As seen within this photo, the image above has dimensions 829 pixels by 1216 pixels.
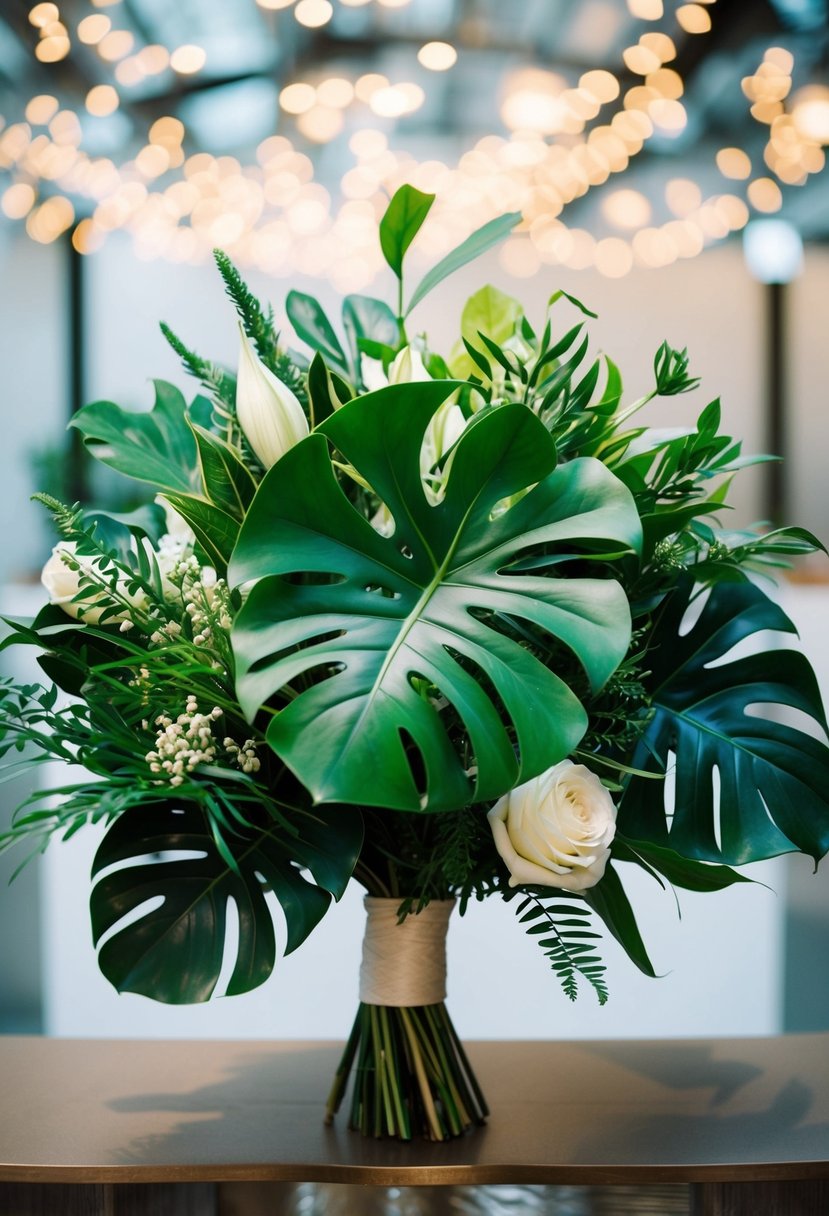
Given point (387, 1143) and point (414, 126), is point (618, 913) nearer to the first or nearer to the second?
point (387, 1143)

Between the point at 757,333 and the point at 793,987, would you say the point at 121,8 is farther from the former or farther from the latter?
the point at 793,987

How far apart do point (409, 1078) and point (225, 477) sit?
0.40 metres

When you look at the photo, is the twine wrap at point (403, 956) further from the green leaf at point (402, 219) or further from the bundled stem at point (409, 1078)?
the green leaf at point (402, 219)

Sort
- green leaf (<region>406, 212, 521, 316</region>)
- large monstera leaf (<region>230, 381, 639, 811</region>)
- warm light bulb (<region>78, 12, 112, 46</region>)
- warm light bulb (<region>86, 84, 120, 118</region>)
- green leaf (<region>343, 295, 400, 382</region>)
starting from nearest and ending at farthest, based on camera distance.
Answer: large monstera leaf (<region>230, 381, 639, 811</region>) < green leaf (<region>406, 212, 521, 316</region>) < green leaf (<region>343, 295, 400, 382</region>) < warm light bulb (<region>78, 12, 112, 46</region>) < warm light bulb (<region>86, 84, 120, 118</region>)

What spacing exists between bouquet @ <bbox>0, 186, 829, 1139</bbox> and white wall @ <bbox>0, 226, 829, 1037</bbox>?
54.7 inches

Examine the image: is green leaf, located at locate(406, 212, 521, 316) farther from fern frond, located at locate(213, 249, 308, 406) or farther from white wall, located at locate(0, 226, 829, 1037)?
white wall, located at locate(0, 226, 829, 1037)

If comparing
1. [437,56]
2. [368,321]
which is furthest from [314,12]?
[368,321]

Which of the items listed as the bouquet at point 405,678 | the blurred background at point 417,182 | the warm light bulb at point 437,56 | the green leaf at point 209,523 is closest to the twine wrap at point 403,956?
the bouquet at point 405,678

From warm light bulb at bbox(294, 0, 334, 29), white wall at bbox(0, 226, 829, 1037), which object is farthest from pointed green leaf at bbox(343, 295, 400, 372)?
warm light bulb at bbox(294, 0, 334, 29)

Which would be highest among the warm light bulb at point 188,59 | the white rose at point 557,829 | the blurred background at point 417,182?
the warm light bulb at point 188,59

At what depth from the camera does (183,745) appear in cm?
59

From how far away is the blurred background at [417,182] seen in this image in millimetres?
2992

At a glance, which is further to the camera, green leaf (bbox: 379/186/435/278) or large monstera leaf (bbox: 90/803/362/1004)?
green leaf (bbox: 379/186/435/278)

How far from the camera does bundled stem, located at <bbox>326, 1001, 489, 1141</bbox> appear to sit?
2.32ft
